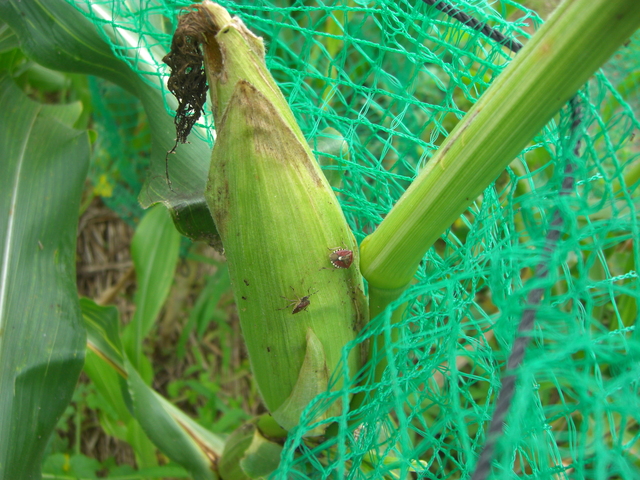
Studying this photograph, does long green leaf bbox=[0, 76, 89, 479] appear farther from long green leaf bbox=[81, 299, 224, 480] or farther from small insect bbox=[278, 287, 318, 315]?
small insect bbox=[278, 287, 318, 315]

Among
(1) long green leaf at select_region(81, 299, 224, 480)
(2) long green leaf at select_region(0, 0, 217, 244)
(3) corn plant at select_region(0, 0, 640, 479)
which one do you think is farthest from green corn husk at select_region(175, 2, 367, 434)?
(1) long green leaf at select_region(81, 299, 224, 480)

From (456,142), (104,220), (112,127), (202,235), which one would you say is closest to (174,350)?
(104,220)

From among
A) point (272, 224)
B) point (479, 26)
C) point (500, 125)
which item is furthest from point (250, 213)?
point (479, 26)

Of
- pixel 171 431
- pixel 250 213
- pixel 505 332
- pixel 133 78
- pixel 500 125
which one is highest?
pixel 500 125

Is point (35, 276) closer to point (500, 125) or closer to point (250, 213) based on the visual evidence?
point (250, 213)

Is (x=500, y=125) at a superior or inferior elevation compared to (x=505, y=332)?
superior

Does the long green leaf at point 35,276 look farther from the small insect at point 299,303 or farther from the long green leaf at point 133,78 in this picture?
the small insect at point 299,303
